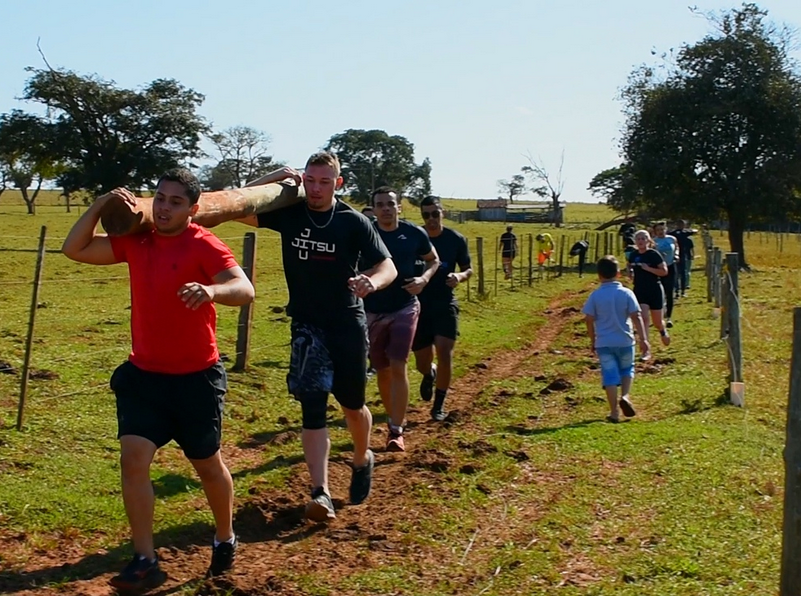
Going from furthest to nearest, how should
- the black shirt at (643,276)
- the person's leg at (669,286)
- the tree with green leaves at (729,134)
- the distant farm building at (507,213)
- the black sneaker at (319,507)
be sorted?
the distant farm building at (507,213) < the tree with green leaves at (729,134) < the person's leg at (669,286) < the black shirt at (643,276) < the black sneaker at (319,507)

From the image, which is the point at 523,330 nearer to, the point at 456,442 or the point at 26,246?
the point at 456,442

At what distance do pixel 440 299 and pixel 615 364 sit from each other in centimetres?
177

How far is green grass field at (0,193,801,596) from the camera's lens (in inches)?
207

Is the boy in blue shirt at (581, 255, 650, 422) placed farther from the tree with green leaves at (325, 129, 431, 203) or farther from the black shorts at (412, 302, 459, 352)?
the tree with green leaves at (325, 129, 431, 203)

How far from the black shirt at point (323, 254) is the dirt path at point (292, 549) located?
1231mm

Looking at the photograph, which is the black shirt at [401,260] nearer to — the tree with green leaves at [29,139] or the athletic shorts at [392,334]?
the athletic shorts at [392,334]

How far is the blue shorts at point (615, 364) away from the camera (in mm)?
9461

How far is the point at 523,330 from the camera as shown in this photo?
18.8 meters

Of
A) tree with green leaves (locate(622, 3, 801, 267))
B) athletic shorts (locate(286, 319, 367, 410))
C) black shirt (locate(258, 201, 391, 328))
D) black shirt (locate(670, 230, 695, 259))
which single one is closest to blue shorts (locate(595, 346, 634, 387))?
athletic shorts (locate(286, 319, 367, 410))

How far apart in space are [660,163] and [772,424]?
3200 cm

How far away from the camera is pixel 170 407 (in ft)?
16.3

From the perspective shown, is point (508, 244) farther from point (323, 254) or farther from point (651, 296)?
point (323, 254)

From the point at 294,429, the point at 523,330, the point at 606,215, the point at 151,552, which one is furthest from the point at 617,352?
the point at 606,215

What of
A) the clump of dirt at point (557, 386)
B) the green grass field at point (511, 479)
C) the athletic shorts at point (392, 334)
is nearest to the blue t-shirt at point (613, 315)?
the green grass field at point (511, 479)
